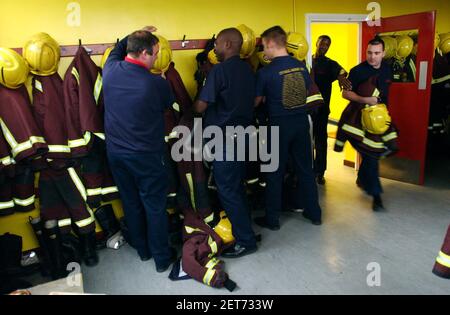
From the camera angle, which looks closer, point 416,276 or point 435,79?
point 416,276

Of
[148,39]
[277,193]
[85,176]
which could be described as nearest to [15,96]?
[85,176]

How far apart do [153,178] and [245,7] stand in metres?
2.03

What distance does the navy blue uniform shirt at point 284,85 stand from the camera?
283 cm

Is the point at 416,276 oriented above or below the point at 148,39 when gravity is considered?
below

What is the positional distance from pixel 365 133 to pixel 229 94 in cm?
154

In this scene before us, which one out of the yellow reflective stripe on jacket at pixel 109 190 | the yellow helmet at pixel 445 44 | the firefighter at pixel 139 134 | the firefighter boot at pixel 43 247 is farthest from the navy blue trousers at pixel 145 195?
the yellow helmet at pixel 445 44

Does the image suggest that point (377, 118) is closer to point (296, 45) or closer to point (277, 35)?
point (296, 45)

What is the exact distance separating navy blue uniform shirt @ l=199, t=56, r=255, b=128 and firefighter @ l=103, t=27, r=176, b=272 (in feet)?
1.06

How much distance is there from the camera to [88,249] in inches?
111

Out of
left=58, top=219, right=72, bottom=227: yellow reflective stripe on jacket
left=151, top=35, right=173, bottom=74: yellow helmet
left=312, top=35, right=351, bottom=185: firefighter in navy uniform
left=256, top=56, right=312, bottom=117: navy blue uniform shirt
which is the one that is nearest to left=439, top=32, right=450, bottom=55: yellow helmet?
left=312, top=35, right=351, bottom=185: firefighter in navy uniform

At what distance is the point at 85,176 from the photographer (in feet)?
9.12

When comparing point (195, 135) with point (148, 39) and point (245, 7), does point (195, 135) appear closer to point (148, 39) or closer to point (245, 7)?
point (148, 39)

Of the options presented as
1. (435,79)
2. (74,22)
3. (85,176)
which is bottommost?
(85,176)
